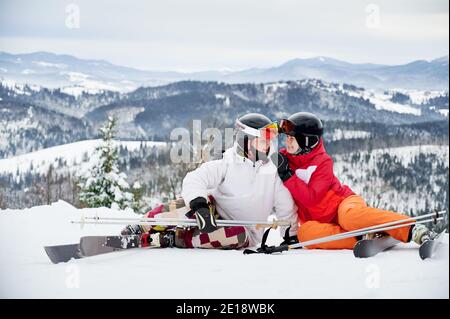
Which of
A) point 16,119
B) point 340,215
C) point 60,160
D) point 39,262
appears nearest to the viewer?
point 39,262

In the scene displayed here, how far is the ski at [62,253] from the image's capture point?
4.30 metres

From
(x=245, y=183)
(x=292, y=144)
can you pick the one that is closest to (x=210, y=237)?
(x=245, y=183)

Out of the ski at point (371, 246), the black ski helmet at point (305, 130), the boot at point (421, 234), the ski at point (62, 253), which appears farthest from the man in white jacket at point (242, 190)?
the boot at point (421, 234)

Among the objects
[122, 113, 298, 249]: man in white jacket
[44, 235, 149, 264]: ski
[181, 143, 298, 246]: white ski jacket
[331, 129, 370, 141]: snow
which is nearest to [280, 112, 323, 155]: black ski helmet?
[122, 113, 298, 249]: man in white jacket

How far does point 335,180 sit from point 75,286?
2492 millimetres

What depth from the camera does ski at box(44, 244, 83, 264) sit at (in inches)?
169

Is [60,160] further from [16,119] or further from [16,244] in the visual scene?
[16,244]

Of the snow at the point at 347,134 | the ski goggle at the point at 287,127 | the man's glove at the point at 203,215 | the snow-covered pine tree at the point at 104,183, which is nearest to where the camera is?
the man's glove at the point at 203,215

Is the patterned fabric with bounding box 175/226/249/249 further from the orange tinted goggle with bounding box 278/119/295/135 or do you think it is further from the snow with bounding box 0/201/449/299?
the orange tinted goggle with bounding box 278/119/295/135

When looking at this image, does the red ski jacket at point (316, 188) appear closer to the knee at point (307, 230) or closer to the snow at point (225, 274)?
the knee at point (307, 230)

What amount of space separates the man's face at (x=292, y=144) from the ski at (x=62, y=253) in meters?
1.99

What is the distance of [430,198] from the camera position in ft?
421

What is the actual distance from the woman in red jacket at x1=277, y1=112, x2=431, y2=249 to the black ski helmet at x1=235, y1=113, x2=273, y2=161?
186 millimetres
